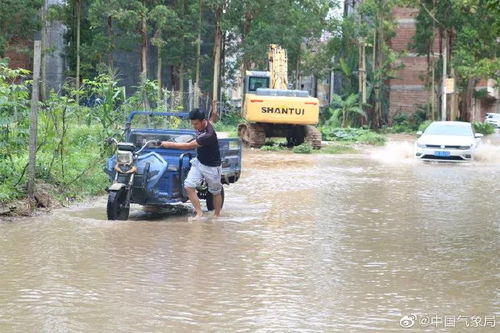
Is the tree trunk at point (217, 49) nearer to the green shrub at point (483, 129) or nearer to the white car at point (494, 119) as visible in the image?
the green shrub at point (483, 129)

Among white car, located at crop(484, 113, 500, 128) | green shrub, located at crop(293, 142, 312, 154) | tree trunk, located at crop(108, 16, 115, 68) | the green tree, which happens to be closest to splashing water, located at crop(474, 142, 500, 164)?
green shrub, located at crop(293, 142, 312, 154)

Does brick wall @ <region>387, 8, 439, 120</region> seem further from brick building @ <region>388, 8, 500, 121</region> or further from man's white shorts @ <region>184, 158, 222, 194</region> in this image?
man's white shorts @ <region>184, 158, 222, 194</region>

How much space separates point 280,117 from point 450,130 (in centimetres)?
623

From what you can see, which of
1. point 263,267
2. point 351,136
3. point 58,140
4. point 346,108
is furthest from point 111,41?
point 263,267

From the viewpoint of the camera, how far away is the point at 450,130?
2741 centimetres

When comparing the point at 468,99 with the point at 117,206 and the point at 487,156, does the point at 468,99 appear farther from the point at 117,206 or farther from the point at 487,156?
the point at 117,206

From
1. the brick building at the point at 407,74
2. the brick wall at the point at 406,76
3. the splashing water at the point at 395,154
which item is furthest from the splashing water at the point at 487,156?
the brick wall at the point at 406,76

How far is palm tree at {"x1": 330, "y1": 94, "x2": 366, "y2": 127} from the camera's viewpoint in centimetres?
4675

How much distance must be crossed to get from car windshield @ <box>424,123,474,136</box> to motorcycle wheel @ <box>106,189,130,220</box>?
1661cm

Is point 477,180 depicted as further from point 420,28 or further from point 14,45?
point 420,28

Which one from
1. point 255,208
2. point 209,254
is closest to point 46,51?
point 255,208

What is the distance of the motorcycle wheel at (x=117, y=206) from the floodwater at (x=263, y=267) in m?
0.22

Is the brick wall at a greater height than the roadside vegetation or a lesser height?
greater

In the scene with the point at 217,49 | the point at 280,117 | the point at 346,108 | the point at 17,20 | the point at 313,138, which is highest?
the point at 17,20
